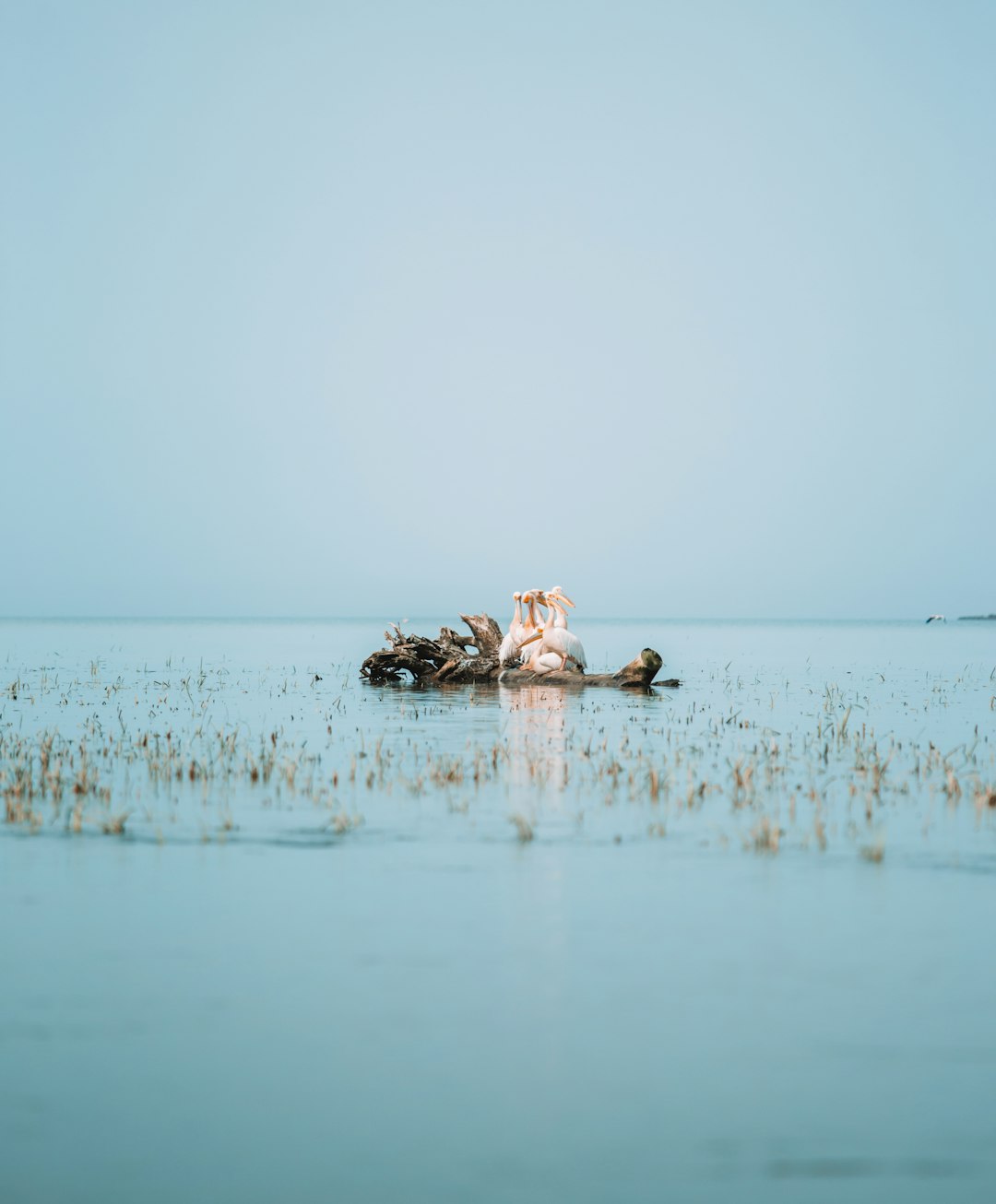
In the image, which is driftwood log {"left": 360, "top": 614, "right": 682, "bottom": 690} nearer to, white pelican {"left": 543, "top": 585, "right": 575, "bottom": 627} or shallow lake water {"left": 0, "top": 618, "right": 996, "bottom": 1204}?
white pelican {"left": 543, "top": 585, "right": 575, "bottom": 627}

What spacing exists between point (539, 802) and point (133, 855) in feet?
16.2

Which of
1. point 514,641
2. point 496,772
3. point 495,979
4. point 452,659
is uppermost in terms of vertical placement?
point 514,641

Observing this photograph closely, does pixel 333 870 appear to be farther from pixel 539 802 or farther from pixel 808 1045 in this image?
pixel 808 1045

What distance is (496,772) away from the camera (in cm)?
1658

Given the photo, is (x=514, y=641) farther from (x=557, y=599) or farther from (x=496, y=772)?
(x=496, y=772)

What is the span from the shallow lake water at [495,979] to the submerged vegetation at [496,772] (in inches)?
4.5

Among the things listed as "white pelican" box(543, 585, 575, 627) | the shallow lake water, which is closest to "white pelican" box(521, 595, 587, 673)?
"white pelican" box(543, 585, 575, 627)

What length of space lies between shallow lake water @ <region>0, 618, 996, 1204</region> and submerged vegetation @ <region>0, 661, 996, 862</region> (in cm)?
12

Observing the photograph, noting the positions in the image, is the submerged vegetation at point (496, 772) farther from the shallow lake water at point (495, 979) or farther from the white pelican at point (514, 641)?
the white pelican at point (514, 641)

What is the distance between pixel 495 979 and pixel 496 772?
8.39 m

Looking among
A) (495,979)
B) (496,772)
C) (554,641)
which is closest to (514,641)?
(554,641)

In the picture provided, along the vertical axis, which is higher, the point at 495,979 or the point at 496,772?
the point at 496,772

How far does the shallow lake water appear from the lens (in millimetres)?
5871

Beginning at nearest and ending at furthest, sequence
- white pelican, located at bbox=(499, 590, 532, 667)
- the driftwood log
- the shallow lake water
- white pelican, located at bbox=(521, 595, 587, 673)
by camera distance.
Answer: the shallow lake water → white pelican, located at bbox=(521, 595, 587, 673) → white pelican, located at bbox=(499, 590, 532, 667) → the driftwood log
